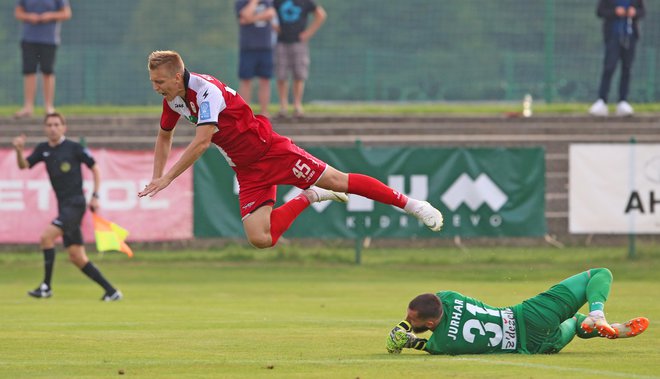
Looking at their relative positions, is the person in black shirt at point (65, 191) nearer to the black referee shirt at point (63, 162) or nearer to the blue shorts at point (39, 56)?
the black referee shirt at point (63, 162)

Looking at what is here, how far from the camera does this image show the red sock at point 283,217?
1346cm

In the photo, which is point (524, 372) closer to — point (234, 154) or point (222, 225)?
point (234, 154)

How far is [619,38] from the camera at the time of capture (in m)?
26.9

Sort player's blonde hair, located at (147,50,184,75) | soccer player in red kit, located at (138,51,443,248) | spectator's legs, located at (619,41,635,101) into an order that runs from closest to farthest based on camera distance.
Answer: player's blonde hair, located at (147,50,184,75) < soccer player in red kit, located at (138,51,443,248) < spectator's legs, located at (619,41,635,101)

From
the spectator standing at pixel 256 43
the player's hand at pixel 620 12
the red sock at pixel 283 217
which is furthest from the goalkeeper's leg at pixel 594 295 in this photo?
the player's hand at pixel 620 12

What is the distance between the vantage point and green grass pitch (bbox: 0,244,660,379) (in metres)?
10.4

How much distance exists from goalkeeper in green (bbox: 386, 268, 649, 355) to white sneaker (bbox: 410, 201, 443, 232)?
226 centimetres

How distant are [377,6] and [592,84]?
521 centimetres

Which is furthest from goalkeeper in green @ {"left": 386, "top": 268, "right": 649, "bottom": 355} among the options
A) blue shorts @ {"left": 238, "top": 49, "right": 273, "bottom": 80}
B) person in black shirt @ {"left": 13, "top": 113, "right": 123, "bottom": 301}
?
blue shorts @ {"left": 238, "top": 49, "right": 273, "bottom": 80}

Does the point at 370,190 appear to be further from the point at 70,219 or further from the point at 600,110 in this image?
the point at 600,110

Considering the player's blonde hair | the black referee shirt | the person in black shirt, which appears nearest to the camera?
the player's blonde hair

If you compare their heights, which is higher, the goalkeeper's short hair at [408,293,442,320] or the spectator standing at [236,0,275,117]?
the spectator standing at [236,0,275,117]

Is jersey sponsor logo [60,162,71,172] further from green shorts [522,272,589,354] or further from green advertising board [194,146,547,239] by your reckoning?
green shorts [522,272,589,354]

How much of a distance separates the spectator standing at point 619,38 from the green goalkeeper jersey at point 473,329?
1649 centimetres
